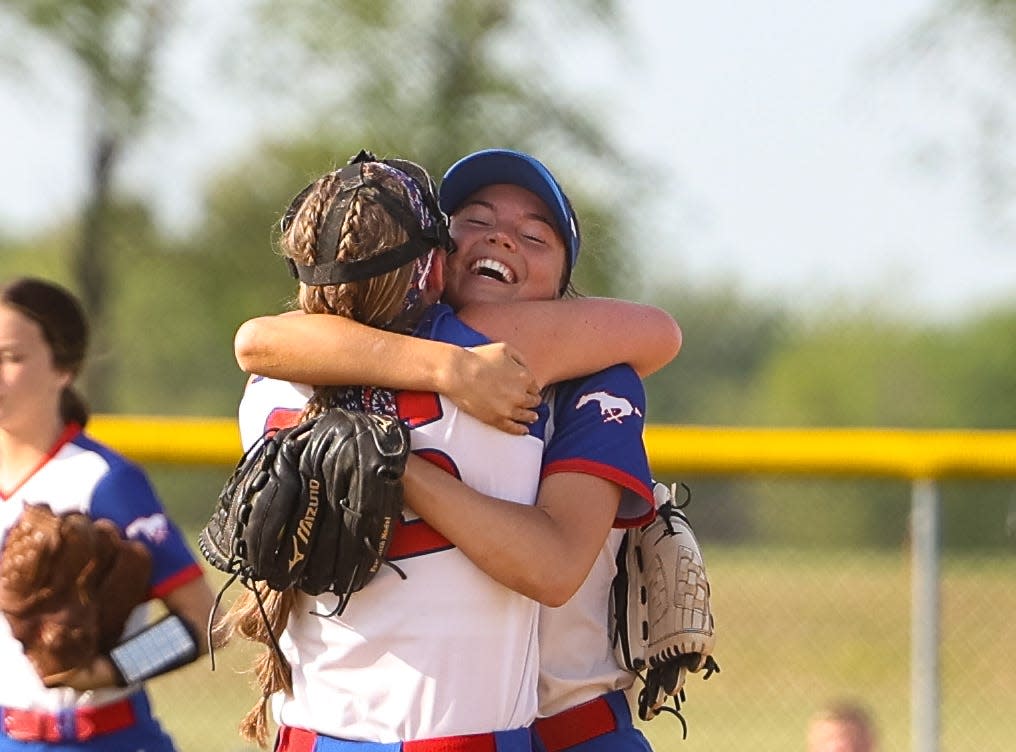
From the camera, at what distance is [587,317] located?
2385 millimetres

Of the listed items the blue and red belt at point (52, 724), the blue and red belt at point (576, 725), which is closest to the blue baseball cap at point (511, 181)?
the blue and red belt at point (576, 725)

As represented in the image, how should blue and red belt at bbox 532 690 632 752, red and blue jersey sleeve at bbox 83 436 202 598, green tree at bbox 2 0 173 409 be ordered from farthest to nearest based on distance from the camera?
green tree at bbox 2 0 173 409 → red and blue jersey sleeve at bbox 83 436 202 598 → blue and red belt at bbox 532 690 632 752

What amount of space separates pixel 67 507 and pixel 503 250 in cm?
143

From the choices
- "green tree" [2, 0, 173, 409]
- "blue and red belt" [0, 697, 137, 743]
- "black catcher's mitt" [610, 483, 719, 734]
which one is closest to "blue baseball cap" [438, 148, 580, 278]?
"black catcher's mitt" [610, 483, 719, 734]

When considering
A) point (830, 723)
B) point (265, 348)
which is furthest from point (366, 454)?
point (830, 723)

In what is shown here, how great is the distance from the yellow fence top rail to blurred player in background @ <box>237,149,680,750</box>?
3414 mm

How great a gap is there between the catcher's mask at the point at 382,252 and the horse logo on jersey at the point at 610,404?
11.8 inches

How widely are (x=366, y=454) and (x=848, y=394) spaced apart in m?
12.4

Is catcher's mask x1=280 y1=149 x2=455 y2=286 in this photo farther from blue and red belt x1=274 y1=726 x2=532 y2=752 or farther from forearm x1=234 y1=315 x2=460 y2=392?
blue and red belt x1=274 y1=726 x2=532 y2=752

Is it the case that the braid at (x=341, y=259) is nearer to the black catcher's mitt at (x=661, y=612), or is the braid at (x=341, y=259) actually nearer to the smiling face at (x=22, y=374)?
the black catcher's mitt at (x=661, y=612)

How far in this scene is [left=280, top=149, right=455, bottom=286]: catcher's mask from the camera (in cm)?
223

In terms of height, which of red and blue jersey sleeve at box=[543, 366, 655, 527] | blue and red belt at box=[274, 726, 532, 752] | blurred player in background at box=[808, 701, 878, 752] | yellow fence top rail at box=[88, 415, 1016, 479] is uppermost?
yellow fence top rail at box=[88, 415, 1016, 479]

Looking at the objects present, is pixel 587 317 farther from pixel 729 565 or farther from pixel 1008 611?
pixel 1008 611

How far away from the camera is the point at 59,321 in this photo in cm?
368
